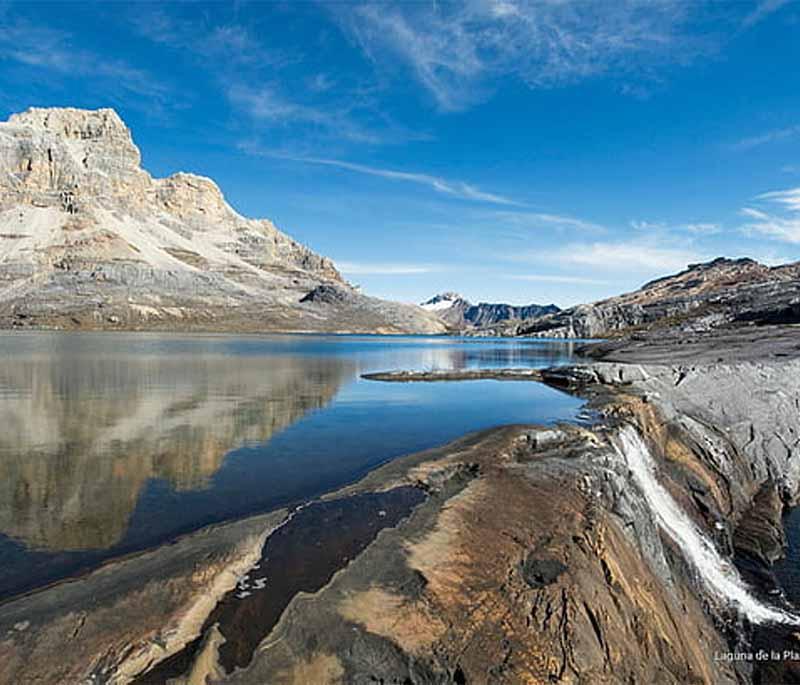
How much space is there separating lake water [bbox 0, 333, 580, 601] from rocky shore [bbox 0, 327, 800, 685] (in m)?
2.77

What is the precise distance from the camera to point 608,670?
9.67m

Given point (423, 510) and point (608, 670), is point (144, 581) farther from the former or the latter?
point (608, 670)

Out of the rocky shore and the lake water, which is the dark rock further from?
the lake water

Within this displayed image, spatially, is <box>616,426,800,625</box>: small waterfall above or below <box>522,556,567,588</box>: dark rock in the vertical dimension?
below

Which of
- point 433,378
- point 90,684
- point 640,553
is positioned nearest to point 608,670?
point 640,553

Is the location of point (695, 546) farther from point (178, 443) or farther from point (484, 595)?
point (178, 443)

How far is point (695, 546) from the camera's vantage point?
19.3 metres

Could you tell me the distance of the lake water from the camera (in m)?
15.3

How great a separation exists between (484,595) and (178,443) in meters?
20.6

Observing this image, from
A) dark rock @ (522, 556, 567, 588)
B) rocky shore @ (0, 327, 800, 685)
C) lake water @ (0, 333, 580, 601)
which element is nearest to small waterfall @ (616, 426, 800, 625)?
rocky shore @ (0, 327, 800, 685)

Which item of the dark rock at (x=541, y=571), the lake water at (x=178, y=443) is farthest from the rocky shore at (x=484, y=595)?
the lake water at (x=178, y=443)

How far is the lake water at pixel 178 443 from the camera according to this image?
15.3m

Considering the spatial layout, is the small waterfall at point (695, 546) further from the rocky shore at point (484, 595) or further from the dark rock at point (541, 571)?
the dark rock at point (541, 571)

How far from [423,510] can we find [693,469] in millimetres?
20130
